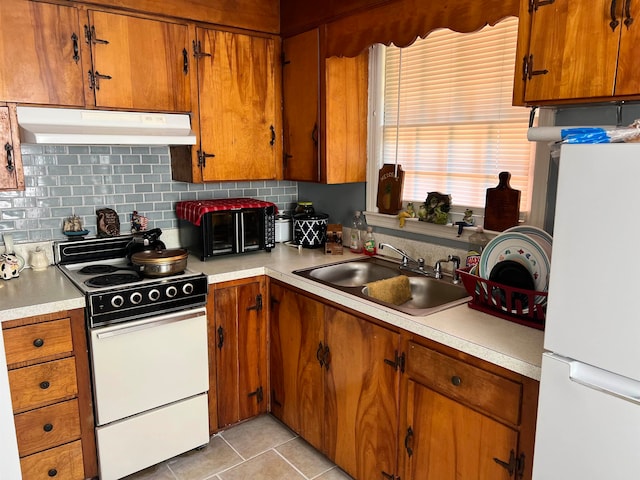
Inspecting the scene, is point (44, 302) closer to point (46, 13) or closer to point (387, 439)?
point (46, 13)

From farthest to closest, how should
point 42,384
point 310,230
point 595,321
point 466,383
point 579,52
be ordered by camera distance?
point 310,230 → point 42,384 → point 466,383 → point 579,52 → point 595,321

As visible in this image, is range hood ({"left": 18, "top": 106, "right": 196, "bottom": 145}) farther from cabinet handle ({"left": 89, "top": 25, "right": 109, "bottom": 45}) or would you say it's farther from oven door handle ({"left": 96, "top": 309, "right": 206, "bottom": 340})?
oven door handle ({"left": 96, "top": 309, "right": 206, "bottom": 340})

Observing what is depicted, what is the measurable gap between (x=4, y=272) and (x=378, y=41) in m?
2.07

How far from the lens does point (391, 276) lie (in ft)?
8.46

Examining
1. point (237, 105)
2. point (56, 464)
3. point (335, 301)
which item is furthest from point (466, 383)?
point (237, 105)

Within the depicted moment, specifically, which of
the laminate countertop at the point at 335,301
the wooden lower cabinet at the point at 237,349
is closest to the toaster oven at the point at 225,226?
the laminate countertop at the point at 335,301

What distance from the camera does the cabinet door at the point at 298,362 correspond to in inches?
95.5

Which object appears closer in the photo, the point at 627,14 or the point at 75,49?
the point at 627,14

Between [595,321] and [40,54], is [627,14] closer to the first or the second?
[595,321]

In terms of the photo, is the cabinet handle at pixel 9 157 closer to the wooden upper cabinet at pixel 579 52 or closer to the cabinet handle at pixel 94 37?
the cabinet handle at pixel 94 37

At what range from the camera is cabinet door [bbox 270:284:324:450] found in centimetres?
243

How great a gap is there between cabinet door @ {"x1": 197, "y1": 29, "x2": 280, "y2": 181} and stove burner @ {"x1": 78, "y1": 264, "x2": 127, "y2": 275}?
0.68 metres

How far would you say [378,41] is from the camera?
2.32 metres

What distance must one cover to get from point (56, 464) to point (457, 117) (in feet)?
8.05
